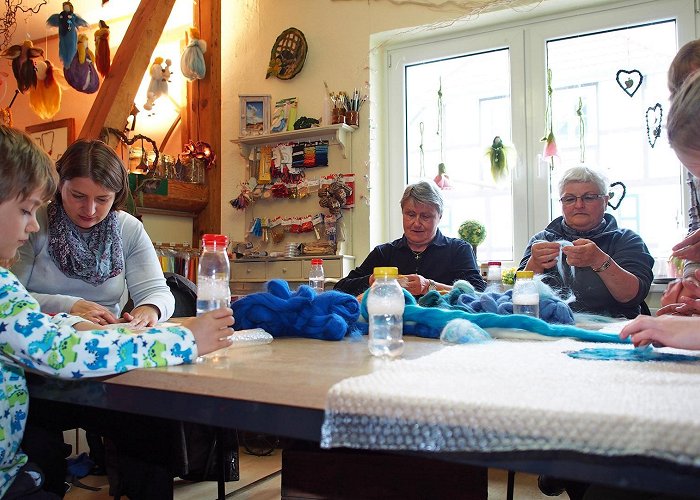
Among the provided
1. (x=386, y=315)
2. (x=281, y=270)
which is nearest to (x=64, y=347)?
(x=386, y=315)

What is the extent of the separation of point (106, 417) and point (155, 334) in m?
0.61

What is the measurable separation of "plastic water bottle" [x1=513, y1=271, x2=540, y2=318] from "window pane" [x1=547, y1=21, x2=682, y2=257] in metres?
1.95

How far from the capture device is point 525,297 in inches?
64.6

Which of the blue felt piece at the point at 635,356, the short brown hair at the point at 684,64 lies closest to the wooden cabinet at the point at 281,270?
the short brown hair at the point at 684,64

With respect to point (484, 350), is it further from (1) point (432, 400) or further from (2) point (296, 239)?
(2) point (296, 239)

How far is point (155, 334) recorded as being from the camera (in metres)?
1.06

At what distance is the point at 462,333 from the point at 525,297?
1.29ft

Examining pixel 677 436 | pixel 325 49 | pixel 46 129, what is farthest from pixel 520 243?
pixel 46 129

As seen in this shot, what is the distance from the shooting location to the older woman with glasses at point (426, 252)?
289cm

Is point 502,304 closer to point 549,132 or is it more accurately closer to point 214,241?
point 214,241

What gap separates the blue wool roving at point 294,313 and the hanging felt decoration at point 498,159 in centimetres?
242

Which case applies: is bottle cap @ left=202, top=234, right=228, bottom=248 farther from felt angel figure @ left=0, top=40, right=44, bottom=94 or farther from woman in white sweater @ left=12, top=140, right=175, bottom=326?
felt angel figure @ left=0, top=40, right=44, bottom=94

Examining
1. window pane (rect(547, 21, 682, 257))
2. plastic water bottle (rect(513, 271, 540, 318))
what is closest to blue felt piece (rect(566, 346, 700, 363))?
plastic water bottle (rect(513, 271, 540, 318))

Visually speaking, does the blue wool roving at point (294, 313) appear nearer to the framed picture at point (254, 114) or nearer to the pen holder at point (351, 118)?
the pen holder at point (351, 118)
